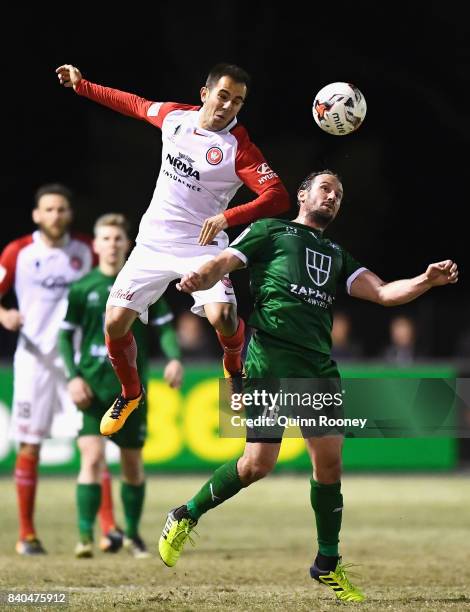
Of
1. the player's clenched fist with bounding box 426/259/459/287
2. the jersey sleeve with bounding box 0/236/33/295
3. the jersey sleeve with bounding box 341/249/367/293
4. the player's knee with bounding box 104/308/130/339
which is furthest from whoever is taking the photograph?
the jersey sleeve with bounding box 0/236/33/295

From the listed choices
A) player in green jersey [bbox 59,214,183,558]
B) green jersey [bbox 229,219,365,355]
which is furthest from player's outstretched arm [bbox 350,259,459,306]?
player in green jersey [bbox 59,214,183,558]

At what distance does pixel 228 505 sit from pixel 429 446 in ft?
11.6

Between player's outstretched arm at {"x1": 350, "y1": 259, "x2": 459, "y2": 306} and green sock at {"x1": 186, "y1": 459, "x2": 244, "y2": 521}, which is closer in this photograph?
player's outstretched arm at {"x1": 350, "y1": 259, "x2": 459, "y2": 306}

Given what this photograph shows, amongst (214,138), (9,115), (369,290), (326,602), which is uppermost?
(9,115)

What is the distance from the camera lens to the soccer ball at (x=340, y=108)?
8516 millimetres

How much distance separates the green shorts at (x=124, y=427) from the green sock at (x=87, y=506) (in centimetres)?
45

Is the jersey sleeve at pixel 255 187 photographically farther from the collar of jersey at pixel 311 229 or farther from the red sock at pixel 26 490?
the red sock at pixel 26 490

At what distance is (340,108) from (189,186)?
1089 millimetres

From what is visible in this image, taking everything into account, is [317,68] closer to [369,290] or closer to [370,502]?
[370,502]

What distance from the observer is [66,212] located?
11594 mm

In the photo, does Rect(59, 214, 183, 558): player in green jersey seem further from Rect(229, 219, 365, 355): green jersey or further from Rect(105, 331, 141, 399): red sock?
Rect(229, 219, 365, 355): green jersey

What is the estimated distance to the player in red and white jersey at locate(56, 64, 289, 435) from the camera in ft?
27.9

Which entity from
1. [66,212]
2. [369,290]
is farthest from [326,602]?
[66,212]

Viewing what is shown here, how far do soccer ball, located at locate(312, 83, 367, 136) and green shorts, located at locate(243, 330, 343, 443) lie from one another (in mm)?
1479
